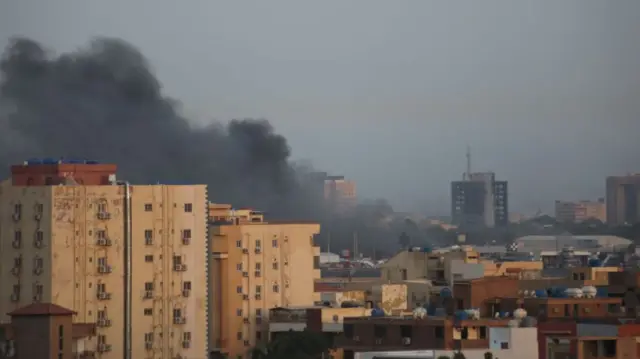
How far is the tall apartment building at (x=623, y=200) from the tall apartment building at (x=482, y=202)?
7.22 meters

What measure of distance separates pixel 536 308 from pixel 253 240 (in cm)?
1189

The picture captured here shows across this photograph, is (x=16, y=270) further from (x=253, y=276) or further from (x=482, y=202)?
(x=482, y=202)

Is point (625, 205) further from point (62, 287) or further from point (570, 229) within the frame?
point (62, 287)

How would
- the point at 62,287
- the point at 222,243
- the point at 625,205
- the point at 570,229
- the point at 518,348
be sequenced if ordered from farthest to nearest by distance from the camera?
1. the point at 625,205
2. the point at 570,229
3. the point at 222,243
4. the point at 62,287
5. the point at 518,348

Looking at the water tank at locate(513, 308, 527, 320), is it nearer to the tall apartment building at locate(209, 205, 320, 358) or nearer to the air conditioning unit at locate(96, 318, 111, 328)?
the air conditioning unit at locate(96, 318, 111, 328)

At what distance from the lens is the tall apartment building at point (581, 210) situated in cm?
13750

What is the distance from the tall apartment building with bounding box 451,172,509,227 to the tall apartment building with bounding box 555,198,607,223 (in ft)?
10.9

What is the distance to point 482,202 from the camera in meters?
145

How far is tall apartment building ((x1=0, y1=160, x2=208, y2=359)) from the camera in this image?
40.3m

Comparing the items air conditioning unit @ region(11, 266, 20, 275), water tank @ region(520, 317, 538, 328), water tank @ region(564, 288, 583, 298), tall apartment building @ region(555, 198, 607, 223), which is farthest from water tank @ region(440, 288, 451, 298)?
tall apartment building @ region(555, 198, 607, 223)

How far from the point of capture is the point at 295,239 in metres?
52.2

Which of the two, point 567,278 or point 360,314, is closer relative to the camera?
point 360,314

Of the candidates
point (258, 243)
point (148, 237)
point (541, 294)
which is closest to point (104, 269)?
point (148, 237)

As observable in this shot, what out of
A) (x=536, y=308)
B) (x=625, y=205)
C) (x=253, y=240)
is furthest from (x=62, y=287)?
(x=625, y=205)
